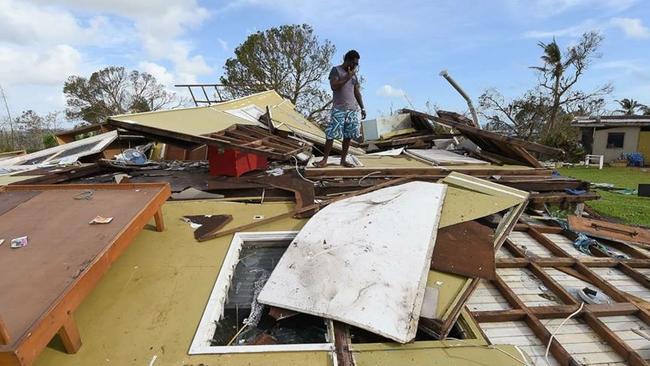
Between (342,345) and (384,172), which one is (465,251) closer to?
(342,345)

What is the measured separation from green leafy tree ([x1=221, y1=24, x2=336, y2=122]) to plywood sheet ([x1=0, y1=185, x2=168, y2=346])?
14605 mm

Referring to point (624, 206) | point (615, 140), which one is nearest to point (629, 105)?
point (615, 140)

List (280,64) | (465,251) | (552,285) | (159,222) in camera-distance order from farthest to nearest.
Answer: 1. (280,64)
2. (159,222)
3. (552,285)
4. (465,251)

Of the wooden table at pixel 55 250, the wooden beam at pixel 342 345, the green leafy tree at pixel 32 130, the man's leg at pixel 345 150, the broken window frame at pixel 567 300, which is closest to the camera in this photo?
the wooden table at pixel 55 250

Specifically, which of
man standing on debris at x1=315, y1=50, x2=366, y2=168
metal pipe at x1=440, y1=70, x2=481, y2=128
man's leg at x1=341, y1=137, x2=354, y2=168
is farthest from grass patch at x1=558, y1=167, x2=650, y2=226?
man standing on debris at x1=315, y1=50, x2=366, y2=168

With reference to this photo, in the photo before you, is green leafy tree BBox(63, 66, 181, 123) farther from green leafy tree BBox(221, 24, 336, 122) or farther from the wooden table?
the wooden table

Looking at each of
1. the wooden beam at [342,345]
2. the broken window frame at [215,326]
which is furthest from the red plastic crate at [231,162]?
the wooden beam at [342,345]

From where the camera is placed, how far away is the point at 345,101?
4824 millimetres

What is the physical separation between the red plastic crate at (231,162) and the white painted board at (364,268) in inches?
79.2

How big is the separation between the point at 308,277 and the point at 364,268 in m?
0.34

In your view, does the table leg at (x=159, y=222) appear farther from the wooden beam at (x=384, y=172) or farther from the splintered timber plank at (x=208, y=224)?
the wooden beam at (x=384, y=172)

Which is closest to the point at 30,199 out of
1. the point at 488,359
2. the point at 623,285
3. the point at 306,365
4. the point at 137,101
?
the point at 306,365

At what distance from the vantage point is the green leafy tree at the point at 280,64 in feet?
55.1

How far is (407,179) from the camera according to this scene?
173 inches
